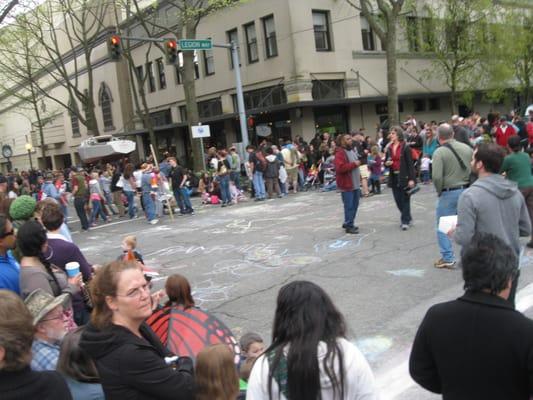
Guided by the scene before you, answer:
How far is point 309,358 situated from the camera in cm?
200

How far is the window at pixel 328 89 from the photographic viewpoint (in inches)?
958

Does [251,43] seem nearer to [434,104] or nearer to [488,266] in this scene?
[434,104]

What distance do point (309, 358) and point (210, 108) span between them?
2786 cm

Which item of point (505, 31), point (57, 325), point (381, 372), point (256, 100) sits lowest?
point (381, 372)

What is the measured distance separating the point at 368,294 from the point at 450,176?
6.26ft

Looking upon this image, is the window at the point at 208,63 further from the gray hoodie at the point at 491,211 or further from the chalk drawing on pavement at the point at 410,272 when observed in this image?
the gray hoodie at the point at 491,211

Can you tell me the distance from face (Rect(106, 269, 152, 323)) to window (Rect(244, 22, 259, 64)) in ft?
79.2

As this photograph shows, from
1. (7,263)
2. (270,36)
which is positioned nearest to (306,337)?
(7,263)

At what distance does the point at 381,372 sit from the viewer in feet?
14.0

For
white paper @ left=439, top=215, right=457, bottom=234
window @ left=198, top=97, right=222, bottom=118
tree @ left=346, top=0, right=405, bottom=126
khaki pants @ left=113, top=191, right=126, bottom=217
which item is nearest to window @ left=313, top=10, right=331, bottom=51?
tree @ left=346, top=0, right=405, bottom=126

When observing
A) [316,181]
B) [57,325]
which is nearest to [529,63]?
[316,181]

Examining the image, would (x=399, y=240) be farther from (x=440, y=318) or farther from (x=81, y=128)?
(x=81, y=128)

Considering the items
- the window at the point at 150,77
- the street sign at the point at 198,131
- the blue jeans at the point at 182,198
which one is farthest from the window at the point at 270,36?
the blue jeans at the point at 182,198

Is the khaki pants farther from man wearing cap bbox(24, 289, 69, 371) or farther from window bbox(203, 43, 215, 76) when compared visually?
man wearing cap bbox(24, 289, 69, 371)
